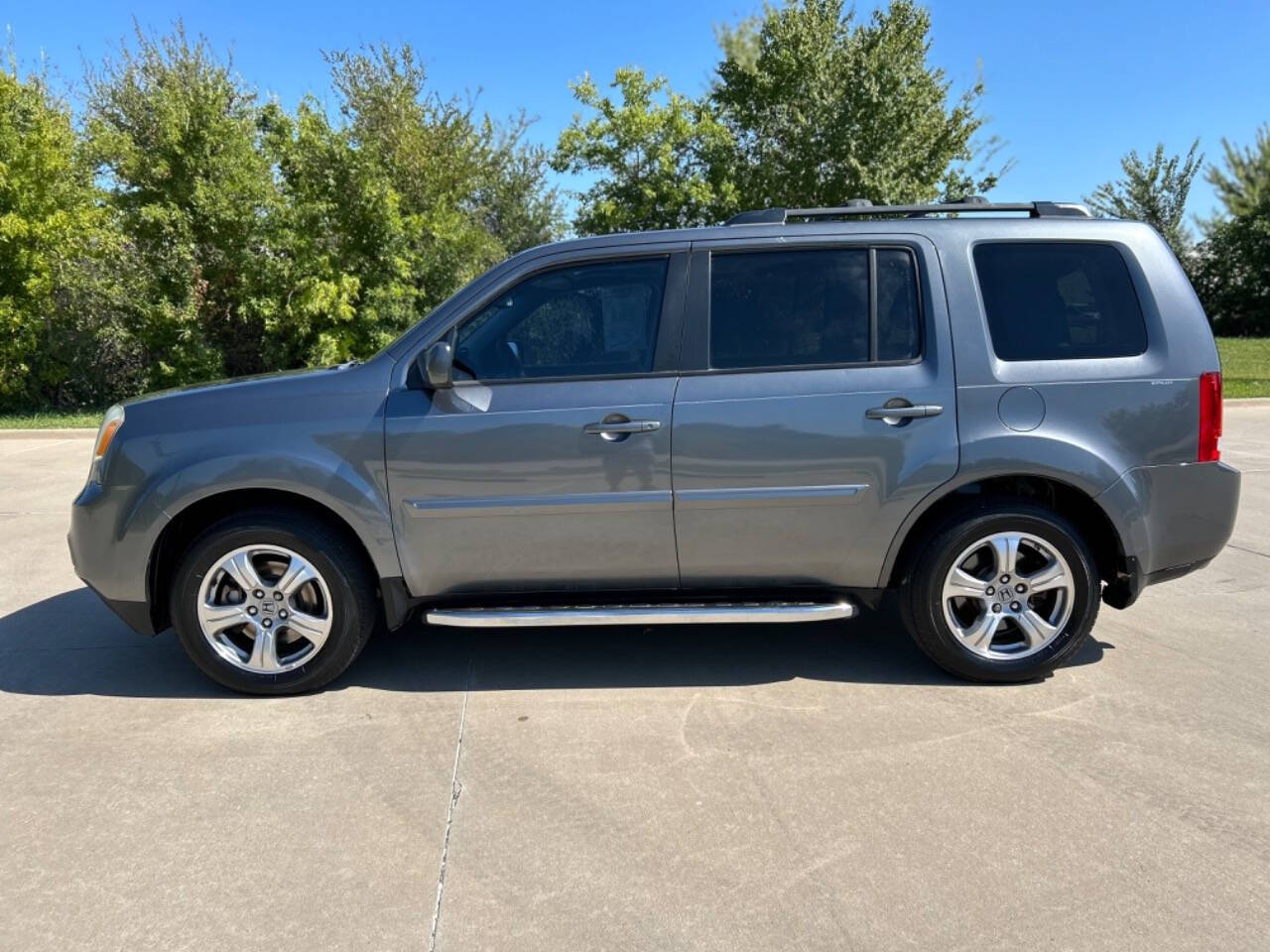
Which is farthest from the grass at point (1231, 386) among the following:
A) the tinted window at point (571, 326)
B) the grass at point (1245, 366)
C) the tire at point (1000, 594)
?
the tinted window at point (571, 326)

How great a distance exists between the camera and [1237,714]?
3916mm

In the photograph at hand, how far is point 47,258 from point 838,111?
558 inches

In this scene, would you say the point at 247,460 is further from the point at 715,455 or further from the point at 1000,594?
the point at 1000,594

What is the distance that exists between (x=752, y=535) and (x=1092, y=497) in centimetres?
141

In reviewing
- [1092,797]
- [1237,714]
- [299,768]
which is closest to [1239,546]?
[1237,714]

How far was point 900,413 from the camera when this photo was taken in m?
4.03

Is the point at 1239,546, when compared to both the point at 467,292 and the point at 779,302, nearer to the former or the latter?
the point at 779,302

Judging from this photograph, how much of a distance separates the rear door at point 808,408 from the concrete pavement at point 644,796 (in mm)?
665

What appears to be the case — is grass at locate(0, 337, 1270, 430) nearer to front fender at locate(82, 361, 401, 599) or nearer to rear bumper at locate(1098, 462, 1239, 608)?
rear bumper at locate(1098, 462, 1239, 608)

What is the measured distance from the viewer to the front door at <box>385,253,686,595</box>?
403 centimetres

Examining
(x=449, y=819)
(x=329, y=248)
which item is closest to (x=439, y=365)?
(x=449, y=819)

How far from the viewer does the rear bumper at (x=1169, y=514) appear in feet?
13.4

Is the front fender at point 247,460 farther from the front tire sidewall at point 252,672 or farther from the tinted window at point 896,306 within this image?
the tinted window at point 896,306

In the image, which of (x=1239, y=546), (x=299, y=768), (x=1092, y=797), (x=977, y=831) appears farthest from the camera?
(x=1239, y=546)
